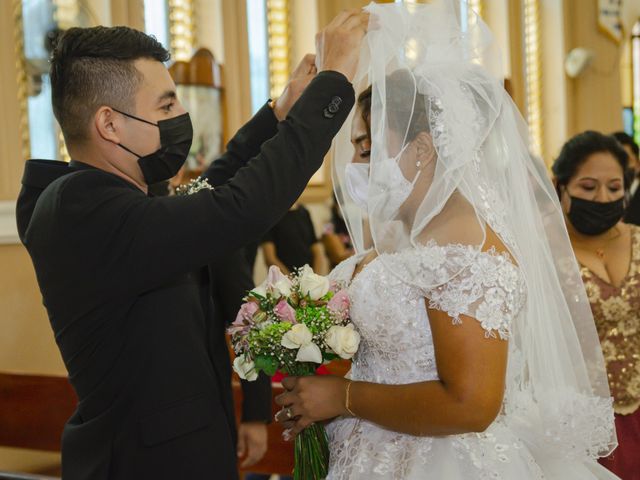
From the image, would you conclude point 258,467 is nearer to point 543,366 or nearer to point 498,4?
point 543,366

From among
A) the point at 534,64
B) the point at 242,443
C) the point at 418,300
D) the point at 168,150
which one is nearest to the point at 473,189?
the point at 418,300

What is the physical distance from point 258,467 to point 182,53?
203 inches

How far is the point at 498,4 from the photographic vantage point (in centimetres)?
1342

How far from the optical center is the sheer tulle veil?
83.7 inches

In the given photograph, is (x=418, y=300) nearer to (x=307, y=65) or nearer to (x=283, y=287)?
(x=283, y=287)

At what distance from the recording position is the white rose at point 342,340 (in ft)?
7.07

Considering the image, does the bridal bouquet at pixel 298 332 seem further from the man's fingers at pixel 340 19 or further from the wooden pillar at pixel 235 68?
the wooden pillar at pixel 235 68

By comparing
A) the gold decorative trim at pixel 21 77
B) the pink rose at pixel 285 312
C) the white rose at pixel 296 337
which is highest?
the gold decorative trim at pixel 21 77

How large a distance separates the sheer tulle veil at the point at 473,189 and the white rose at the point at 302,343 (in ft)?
0.97

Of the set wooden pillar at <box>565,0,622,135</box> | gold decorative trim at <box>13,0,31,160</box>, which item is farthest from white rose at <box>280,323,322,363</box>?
wooden pillar at <box>565,0,622,135</box>

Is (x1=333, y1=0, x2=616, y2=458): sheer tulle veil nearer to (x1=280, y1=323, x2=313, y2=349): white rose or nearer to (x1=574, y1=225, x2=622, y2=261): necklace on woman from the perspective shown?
(x1=280, y1=323, x2=313, y2=349): white rose

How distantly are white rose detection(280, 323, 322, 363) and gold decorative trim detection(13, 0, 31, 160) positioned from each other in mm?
3835

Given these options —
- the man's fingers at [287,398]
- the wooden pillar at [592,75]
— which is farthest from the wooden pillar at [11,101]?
the wooden pillar at [592,75]

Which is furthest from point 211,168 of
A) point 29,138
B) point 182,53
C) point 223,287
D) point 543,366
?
point 182,53
